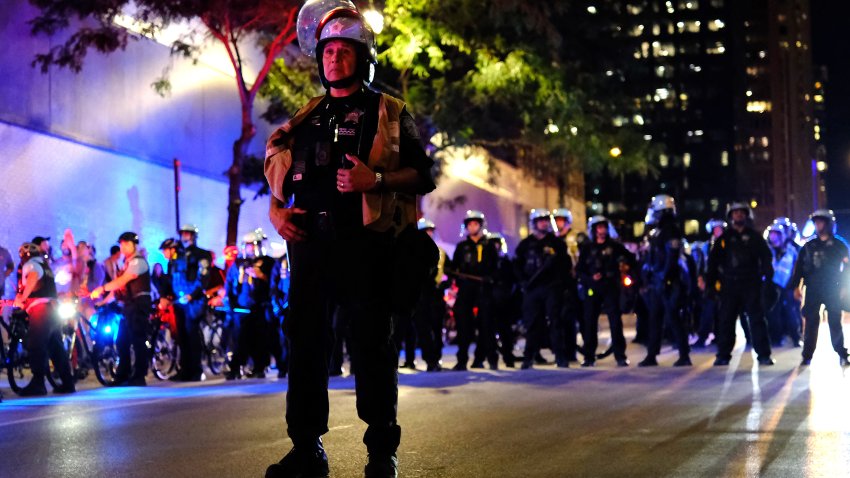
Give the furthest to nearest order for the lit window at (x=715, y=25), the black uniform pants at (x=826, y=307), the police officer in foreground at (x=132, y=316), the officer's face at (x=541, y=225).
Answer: the lit window at (x=715, y=25) → the officer's face at (x=541, y=225) → the black uniform pants at (x=826, y=307) → the police officer in foreground at (x=132, y=316)

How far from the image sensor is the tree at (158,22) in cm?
2159

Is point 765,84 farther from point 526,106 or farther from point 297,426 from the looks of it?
point 297,426

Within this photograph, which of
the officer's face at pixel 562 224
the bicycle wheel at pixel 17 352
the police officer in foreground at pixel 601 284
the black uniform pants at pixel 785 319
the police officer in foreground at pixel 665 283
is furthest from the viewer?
the black uniform pants at pixel 785 319

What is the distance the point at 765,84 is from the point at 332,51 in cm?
17981

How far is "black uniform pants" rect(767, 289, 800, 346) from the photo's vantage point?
73.7 ft

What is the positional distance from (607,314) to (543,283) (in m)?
0.99

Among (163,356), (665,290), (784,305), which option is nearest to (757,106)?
(784,305)

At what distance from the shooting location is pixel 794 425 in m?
9.02

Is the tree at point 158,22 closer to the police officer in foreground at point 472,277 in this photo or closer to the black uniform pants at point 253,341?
the black uniform pants at point 253,341

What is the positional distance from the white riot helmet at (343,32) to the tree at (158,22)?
51.3 feet

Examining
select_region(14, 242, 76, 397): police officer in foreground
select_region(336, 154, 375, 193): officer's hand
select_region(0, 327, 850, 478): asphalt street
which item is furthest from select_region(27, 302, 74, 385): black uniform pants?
select_region(336, 154, 375, 193): officer's hand

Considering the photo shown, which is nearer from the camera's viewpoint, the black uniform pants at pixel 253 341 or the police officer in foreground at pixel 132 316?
the police officer in foreground at pixel 132 316

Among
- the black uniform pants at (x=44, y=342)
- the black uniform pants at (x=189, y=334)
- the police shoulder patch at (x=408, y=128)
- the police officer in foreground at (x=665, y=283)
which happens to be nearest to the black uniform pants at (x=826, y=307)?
the police officer in foreground at (x=665, y=283)

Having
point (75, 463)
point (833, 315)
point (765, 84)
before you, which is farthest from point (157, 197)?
point (765, 84)
